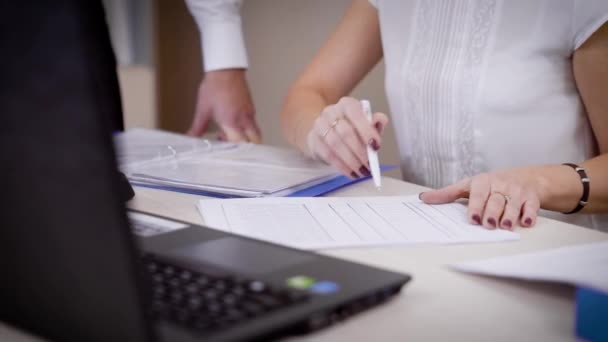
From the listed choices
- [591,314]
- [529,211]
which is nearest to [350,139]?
[529,211]

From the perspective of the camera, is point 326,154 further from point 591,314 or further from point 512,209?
point 591,314

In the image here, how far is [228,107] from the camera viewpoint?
1542 millimetres

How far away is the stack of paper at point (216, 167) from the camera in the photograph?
3.04 feet

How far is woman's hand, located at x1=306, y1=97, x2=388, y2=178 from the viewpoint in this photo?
0.95 m

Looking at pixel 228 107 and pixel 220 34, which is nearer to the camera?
pixel 228 107

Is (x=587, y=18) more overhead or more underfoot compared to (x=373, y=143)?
more overhead

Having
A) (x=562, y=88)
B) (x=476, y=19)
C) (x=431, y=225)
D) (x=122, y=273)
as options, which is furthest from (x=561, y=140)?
(x=122, y=273)

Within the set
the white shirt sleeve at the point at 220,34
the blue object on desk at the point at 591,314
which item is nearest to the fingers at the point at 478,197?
the blue object on desk at the point at 591,314

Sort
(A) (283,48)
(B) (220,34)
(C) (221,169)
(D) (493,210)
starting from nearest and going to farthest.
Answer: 1. (D) (493,210)
2. (C) (221,169)
3. (B) (220,34)
4. (A) (283,48)

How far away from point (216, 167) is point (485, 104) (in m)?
0.45

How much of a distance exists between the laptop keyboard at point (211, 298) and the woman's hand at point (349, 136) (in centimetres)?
51

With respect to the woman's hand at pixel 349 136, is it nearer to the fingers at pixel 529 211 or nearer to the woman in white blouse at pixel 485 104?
the woman in white blouse at pixel 485 104

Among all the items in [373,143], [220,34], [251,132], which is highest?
[220,34]

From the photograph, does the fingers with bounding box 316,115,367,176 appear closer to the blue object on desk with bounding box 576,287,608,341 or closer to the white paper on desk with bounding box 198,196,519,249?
the white paper on desk with bounding box 198,196,519,249
